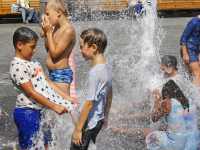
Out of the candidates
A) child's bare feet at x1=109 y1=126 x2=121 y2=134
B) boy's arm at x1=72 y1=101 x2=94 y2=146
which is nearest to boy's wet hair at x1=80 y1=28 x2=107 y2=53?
boy's arm at x1=72 y1=101 x2=94 y2=146

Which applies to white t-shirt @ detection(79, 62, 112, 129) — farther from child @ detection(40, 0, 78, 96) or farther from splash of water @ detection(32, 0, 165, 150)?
child @ detection(40, 0, 78, 96)

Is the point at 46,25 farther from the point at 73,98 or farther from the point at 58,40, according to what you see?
the point at 73,98

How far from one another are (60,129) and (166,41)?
7680 millimetres

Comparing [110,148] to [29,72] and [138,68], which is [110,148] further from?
[138,68]

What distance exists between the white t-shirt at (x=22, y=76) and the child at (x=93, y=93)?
505 mm

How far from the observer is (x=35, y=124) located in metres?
3.09

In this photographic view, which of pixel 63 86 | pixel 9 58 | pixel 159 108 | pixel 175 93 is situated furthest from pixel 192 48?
pixel 9 58

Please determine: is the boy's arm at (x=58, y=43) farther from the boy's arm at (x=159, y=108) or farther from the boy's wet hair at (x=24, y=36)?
the boy's arm at (x=159, y=108)

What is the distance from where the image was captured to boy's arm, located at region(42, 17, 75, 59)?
11.9 feet

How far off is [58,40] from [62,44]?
0.36 ft

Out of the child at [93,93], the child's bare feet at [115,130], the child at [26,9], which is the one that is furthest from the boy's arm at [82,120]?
the child at [26,9]

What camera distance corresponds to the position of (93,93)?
2.79 meters

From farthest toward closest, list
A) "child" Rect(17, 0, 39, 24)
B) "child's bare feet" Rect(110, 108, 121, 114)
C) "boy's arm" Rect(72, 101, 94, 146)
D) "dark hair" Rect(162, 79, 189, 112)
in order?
"child" Rect(17, 0, 39, 24), "child's bare feet" Rect(110, 108, 121, 114), "dark hair" Rect(162, 79, 189, 112), "boy's arm" Rect(72, 101, 94, 146)

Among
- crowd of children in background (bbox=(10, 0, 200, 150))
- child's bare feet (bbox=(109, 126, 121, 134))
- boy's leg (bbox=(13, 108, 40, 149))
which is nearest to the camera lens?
crowd of children in background (bbox=(10, 0, 200, 150))
